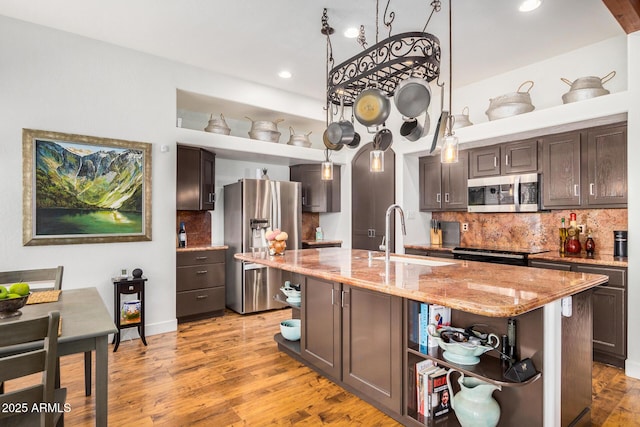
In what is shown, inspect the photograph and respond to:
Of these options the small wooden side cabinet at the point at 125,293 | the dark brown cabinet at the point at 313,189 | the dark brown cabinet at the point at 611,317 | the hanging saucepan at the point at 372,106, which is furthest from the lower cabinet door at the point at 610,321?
the small wooden side cabinet at the point at 125,293

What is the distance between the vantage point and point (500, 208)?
13.7 ft

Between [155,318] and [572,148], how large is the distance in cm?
480

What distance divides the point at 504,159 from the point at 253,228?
323 cm

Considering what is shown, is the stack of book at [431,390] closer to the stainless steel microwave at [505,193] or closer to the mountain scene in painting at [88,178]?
the stainless steel microwave at [505,193]

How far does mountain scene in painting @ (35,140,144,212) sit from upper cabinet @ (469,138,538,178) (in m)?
3.97

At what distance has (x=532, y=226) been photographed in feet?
13.9

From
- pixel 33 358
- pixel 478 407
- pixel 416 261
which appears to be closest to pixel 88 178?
pixel 33 358

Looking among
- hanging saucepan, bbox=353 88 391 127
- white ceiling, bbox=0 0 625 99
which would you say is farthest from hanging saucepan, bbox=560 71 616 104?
hanging saucepan, bbox=353 88 391 127

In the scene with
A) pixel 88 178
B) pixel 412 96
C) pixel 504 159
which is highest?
pixel 412 96

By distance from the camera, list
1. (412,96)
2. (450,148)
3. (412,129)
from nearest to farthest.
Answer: (450,148), (412,96), (412,129)

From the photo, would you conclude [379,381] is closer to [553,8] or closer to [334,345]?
[334,345]

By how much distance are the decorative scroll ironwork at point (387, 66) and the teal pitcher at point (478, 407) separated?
1913 millimetres

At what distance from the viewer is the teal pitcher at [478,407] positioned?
1851mm

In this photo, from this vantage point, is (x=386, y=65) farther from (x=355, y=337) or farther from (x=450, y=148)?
(x=355, y=337)
